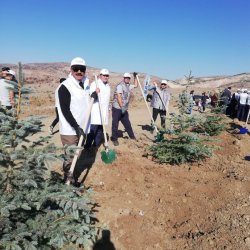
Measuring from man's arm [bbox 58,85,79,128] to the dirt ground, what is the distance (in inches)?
22.7

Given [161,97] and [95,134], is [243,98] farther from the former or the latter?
[95,134]

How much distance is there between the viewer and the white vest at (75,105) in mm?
4500

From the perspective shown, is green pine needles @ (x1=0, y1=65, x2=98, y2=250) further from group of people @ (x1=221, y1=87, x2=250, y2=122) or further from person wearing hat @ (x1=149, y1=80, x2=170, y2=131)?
group of people @ (x1=221, y1=87, x2=250, y2=122)

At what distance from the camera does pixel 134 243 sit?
3.79 m

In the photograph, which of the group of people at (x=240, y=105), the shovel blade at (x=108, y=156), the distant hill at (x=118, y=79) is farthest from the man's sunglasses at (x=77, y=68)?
the distant hill at (x=118, y=79)

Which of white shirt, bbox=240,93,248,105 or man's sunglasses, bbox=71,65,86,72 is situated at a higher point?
man's sunglasses, bbox=71,65,86,72

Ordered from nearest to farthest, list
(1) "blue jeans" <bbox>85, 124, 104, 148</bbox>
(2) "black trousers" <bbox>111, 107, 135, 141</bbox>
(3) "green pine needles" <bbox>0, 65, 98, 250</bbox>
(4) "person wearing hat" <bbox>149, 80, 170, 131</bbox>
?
1. (3) "green pine needles" <bbox>0, 65, 98, 250</bbox>
2. (1) "blue jeans" <bbox>85, 124, 104, 148</bbox>
3. (2) "black trousers" <bbox>111, 107, 135, 141</bbox>
4. (4) "person wearing hat" <bbox>149, 80, 170, 131</bbox>

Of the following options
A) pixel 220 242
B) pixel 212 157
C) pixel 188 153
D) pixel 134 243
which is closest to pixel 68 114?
pixel 134 243

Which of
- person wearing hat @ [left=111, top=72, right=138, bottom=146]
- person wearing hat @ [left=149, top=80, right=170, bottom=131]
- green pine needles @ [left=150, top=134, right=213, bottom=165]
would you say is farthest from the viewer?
person wearing hat @ [left=149, top=80, right=170, bottom=131]

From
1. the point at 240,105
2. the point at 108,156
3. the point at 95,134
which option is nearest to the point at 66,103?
the point at 108,156

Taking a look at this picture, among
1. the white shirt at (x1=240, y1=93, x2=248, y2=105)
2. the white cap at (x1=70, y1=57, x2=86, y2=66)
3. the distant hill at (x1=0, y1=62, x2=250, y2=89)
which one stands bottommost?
the distant hill at (x1=0, y1=62, x2=250, y2=89)

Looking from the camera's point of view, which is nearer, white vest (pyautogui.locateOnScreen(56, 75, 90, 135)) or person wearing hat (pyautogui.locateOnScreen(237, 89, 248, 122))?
white vest (pyautogui.locateOnScreen(56, 75, 90, 135))

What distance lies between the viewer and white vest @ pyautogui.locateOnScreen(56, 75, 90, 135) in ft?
14.8

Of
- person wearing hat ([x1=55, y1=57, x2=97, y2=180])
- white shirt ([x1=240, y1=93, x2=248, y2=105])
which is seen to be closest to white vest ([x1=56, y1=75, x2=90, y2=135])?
person wearing hat ([x1=55, y1=57, x2=97, y2=180])
